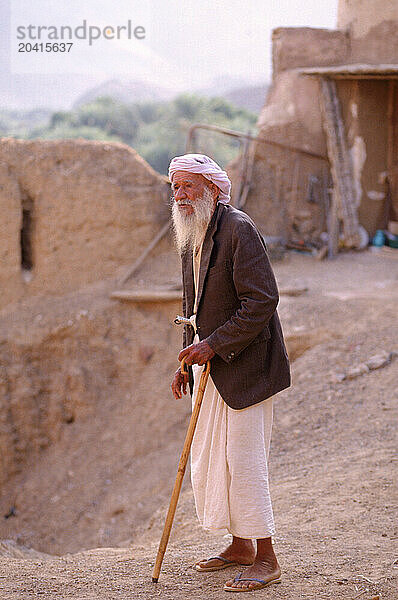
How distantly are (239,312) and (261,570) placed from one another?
1.08m

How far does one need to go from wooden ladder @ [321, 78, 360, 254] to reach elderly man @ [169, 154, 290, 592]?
8.08 metres

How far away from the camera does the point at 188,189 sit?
→ 294 cm

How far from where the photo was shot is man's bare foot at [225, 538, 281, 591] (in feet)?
9.15

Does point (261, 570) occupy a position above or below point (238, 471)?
below

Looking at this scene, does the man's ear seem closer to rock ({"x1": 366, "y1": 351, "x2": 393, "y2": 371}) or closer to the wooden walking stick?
the wooden walking stick

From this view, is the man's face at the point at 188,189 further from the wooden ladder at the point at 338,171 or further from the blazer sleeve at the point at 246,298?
the wooden ladder at the point at 338,171

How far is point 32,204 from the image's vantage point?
29.2 feet

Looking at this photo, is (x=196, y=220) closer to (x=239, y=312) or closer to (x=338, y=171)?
(x=239, y=312)

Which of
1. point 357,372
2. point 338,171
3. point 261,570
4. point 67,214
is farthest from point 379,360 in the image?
point 338,171

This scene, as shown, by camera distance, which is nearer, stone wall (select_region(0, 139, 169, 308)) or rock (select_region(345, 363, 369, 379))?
rock (select_region(345, 363, 369, 379))

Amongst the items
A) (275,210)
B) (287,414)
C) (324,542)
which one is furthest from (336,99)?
(324,542)

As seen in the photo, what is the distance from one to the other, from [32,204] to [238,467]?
22.3 feet

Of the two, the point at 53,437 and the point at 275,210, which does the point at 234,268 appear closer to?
the point at 53,437

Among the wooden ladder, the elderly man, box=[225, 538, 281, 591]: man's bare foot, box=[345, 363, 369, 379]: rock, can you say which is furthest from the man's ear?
the wooden ladder
